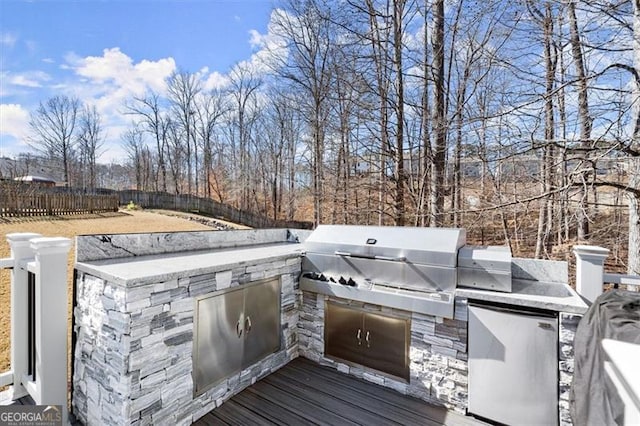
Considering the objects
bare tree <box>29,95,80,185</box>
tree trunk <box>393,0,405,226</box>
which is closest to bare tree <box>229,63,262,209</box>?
bare tree <box>29,95,80,185</box>

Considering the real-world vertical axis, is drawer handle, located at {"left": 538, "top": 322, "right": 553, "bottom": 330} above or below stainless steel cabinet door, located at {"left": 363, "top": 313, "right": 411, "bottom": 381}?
above

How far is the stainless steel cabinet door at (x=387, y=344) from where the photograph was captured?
2.61m

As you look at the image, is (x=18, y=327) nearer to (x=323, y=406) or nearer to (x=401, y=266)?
(x=323, y=406)

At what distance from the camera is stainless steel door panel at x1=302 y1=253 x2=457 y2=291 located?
8.10 feet

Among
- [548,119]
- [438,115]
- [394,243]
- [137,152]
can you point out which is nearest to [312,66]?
[438,115]

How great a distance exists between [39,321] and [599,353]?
3.32 m

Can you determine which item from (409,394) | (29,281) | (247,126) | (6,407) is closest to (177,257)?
(29,281)

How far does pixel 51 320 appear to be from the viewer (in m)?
2.09

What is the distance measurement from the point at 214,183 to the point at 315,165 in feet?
25.5

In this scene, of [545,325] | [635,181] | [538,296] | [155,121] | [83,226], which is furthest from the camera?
[155,121]

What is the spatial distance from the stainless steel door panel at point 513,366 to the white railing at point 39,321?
9.86ft

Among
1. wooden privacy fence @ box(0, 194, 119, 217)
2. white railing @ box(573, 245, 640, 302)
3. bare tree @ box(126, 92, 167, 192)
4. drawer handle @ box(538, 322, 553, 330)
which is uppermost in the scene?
bare tree @ box(126, 92, 167, 192)

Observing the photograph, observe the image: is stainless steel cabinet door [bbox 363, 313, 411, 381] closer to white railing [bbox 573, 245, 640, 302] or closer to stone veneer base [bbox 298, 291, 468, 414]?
stone veneer base [bbox 298, 291, 468, 414]

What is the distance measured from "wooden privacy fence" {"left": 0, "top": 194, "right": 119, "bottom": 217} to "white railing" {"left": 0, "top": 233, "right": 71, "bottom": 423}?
315 cm
